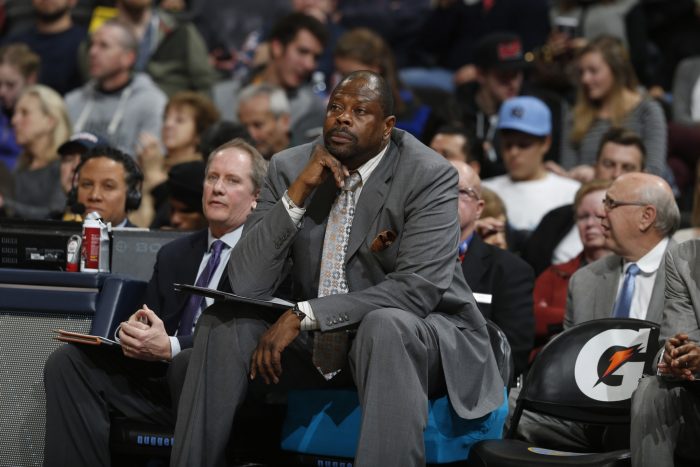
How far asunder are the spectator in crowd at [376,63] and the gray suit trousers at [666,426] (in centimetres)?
411

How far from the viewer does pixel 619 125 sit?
25.4 feet

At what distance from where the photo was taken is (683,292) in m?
4.48

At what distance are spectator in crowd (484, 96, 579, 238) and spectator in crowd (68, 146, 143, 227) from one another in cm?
235

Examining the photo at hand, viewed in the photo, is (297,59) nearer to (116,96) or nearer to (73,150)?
(116,96)

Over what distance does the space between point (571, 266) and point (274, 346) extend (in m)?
2.47

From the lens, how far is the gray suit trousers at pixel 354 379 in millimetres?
3951

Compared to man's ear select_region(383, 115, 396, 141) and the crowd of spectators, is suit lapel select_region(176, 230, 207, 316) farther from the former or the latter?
man's ear select_region(383, 115, 396, 141)

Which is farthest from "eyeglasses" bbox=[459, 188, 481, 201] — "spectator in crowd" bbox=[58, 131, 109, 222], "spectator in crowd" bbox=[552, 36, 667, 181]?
"spectator in crowd" bbox=[58, 131, 109, 222]

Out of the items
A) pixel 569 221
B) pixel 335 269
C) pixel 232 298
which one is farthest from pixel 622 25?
pixel 232 298

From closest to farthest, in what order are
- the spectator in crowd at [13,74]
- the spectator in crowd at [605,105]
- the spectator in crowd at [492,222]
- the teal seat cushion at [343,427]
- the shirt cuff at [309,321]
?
the shirt cuff at [309,321] → the teal seat cushion at [343,427] → the spectator in crowd at [492,222] → the spectator in crowd at [605,105] → the spectator in crowd at [13,74]

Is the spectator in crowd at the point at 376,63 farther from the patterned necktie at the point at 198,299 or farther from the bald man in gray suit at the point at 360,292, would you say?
the bald man in gray suit at the point at 360,292

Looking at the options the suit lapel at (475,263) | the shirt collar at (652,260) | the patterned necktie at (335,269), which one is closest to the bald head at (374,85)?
the patterned necktie at (335,269)

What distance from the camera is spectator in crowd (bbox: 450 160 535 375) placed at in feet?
18.4

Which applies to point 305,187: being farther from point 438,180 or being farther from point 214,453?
point 214,453
